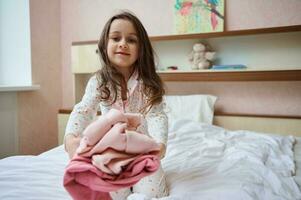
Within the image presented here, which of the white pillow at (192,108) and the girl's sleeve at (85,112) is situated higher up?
the girl's sleeve at (85,112)

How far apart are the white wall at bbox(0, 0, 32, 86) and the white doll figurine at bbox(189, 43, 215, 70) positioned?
1.34m

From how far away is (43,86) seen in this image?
230 cm

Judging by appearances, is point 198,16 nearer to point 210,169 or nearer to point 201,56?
point 201,56

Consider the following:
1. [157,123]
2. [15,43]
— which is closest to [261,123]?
[157,123]

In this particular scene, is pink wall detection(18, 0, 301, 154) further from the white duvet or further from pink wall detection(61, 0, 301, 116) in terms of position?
the white duvet

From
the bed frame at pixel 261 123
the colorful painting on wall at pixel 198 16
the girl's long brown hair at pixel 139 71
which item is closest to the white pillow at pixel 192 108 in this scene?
the bed frame at pixel 261 123

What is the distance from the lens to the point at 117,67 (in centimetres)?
100

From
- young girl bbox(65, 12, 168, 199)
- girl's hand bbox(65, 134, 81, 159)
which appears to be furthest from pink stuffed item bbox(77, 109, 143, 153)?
young girl bbox(65, 12, 168, 199)

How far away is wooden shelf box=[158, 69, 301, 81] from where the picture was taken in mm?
1622

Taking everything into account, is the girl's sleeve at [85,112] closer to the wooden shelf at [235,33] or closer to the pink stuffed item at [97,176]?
the pink stuffed item at [97,176]

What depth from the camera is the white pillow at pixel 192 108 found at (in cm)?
185

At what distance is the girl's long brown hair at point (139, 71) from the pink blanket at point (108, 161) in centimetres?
38

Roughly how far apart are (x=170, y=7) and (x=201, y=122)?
98 cm

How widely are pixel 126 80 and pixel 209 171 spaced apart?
0.47m
